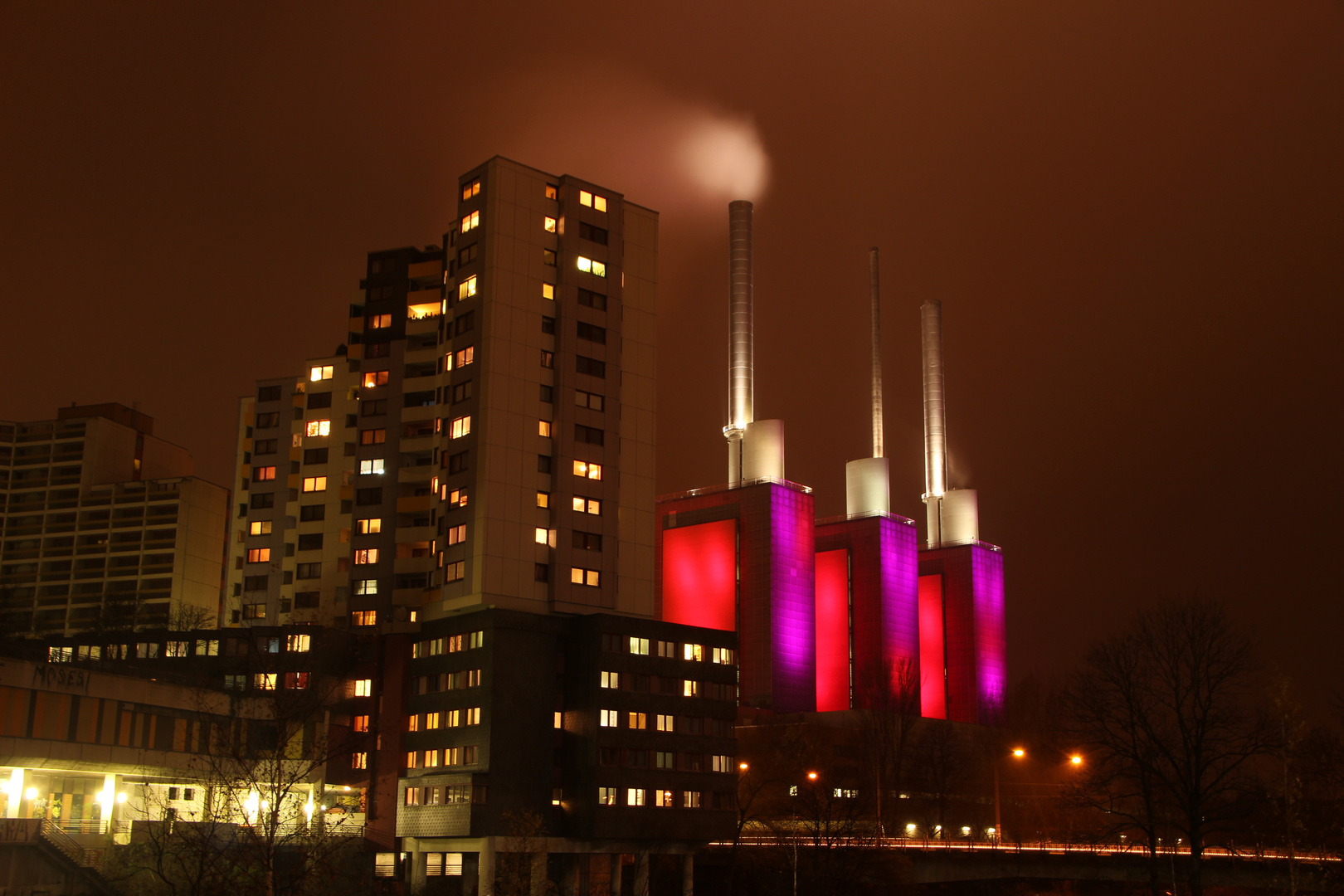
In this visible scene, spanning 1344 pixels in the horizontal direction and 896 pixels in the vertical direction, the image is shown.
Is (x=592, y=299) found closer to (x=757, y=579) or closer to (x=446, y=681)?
(x=446, y=681)

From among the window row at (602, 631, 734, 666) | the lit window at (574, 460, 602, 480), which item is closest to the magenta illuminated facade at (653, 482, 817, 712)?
the lit window at (574, 460, 602, 480)

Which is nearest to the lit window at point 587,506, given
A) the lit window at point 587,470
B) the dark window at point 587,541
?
the dark window at point 587,541

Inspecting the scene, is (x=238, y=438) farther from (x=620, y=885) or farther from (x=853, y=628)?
(x=853, y=628)

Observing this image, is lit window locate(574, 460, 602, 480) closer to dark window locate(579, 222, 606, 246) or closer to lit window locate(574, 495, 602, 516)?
lit window locate(574, 495, 602, 516)

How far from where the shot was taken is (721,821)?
11231 centimetres

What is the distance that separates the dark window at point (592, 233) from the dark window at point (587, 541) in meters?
27.6

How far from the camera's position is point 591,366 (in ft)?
397

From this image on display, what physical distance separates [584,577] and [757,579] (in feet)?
222

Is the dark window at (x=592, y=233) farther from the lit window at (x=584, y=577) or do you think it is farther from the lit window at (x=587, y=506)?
the lit window at (x=584, y=577)

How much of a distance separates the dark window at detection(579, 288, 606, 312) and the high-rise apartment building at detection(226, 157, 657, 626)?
0.16 m

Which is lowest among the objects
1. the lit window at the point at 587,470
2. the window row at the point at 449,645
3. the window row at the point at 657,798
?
the window row at the point at 657,798

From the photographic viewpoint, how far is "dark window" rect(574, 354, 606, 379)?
4729 inches

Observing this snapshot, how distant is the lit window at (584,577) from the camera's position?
377 ft

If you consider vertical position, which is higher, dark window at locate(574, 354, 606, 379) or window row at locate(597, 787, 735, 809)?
dark window at locate(574, 354, 606, 379)
